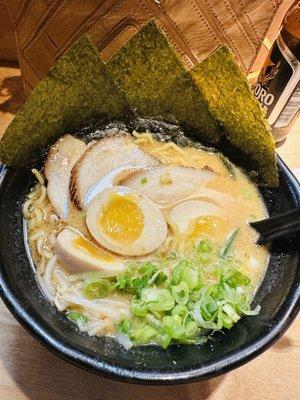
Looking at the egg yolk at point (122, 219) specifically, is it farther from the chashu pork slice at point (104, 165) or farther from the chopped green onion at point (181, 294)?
the chopped green onion at point (181, 294)

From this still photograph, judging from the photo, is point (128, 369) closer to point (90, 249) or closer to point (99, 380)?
point (99, 380)

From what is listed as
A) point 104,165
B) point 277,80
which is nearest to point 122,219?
point 104,165

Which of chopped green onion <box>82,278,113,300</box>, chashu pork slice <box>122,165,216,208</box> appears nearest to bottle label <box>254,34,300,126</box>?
chashu pork slice <box>122,165,216,208</box>

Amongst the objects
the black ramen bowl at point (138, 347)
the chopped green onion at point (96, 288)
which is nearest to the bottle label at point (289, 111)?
the black ramen bowl at point (138, 347)

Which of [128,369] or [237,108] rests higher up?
[237,108]

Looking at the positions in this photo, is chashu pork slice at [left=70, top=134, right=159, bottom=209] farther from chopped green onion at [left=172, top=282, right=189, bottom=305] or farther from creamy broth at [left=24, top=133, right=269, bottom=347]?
chopped green onion at [left=172, top=282, right=189, bottom=305]

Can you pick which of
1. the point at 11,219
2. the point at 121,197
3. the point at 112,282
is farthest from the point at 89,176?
the point at 112,282
